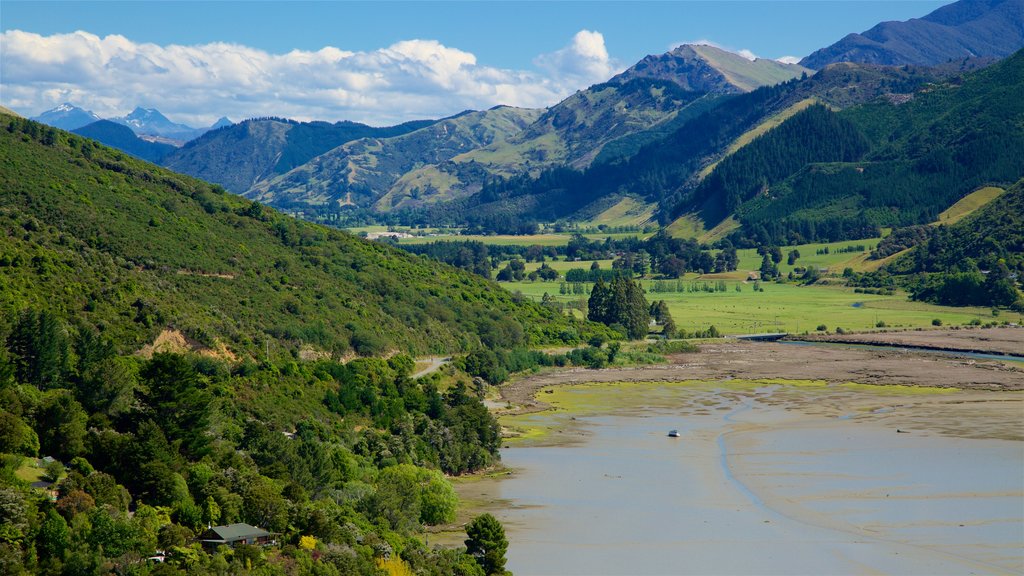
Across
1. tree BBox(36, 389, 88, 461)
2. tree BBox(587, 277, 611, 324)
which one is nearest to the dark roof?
tree BBox(36, 389, 88, 461)

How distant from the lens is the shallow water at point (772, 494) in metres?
65.5

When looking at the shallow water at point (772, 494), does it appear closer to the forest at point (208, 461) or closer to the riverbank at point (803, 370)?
the forest at point (208, 461)

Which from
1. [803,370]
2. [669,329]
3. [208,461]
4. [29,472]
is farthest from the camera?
[669,329]

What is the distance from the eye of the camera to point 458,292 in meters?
166

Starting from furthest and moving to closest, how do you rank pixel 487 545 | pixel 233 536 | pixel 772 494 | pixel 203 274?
pixel 203 274
pixel 772 494
pixel 487 545
pixel 233 536

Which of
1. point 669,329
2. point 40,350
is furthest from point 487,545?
point 669,329

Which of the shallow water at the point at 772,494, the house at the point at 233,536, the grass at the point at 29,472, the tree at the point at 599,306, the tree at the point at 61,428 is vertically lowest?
the shallow water at the point at 772,494

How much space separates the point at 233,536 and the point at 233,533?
1.38 feet

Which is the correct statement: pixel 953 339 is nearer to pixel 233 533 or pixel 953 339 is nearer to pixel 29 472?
pixel 233 533

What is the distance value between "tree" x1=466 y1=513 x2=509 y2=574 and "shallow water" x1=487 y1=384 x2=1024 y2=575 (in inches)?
118

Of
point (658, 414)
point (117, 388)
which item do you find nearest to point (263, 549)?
point (117, 388)

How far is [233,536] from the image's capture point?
178ft

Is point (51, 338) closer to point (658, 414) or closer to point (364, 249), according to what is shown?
point (658, 414)

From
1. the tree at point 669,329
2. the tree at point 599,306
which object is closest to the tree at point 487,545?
the tree at point 599,306
